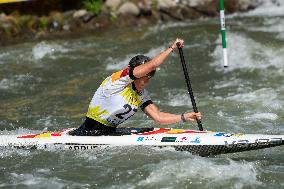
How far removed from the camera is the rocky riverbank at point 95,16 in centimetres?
1650

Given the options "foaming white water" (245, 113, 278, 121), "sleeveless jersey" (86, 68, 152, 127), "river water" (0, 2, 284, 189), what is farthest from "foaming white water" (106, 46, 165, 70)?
"sleeveless jersey" (86, 68, 152, 127)

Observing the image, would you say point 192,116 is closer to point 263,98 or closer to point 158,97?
point 263,98

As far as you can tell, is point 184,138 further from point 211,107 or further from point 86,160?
point 211,107

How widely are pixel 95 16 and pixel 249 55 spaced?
5680mm

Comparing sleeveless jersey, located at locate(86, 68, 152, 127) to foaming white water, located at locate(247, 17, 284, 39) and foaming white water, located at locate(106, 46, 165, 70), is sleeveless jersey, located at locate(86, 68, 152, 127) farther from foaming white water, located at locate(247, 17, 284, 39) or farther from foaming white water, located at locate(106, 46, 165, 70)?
foaming white water, located at locate(247, 17, 284, 39)

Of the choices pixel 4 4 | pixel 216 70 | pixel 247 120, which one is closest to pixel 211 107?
pixel 247 120

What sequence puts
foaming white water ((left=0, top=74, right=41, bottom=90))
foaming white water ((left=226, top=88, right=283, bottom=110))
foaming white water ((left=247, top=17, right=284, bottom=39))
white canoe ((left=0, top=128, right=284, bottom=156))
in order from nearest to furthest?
white canoe ((left=0, top=128, right=284, bottom=156)) < foaming white water ((left=226, top=88, right=283, bottom=110)) < foaming white water ((left=0, top=74, right=41, bottom=90)) < foaming white water ((left=247, top=17, right=284, bottom=39))

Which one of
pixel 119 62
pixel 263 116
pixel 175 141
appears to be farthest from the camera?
pixel 119 62

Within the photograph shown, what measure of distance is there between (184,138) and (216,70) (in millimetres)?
5485

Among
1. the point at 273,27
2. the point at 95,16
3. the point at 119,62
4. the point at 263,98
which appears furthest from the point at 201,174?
the point at 95,16

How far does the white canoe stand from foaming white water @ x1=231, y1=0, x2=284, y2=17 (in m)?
11.1

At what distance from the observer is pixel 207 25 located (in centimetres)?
1664

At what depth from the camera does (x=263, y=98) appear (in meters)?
10.1

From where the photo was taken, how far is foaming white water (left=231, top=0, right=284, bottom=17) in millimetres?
17875
